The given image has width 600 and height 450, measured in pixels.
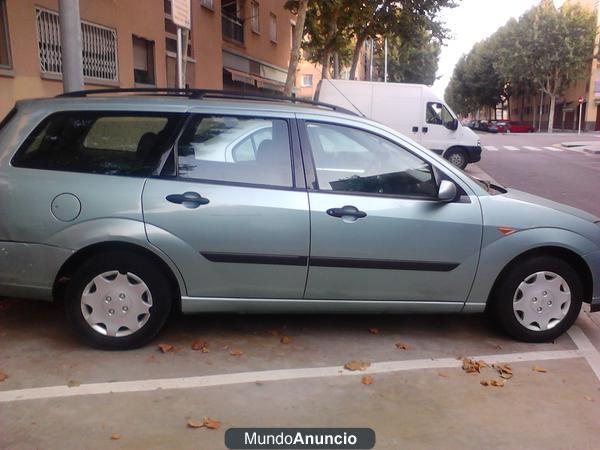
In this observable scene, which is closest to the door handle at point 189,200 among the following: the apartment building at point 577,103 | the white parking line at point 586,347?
the white parking line at point 586,347

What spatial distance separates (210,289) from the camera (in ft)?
12.8

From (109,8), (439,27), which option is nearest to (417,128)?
(109,8)

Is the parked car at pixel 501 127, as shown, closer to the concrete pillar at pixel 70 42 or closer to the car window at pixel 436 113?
the car window at pixel 436 113

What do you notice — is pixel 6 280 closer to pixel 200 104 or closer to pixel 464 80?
pixel 200 104

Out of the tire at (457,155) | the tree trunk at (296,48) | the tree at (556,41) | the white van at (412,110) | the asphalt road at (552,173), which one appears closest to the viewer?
the asphalt road at (552,173)

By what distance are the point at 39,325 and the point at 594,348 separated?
13.5ft

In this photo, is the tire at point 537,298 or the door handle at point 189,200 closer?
the door handle at point 189,200

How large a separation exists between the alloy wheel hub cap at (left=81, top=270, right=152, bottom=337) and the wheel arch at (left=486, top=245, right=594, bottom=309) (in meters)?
2.42

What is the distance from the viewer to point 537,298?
13.5 ft

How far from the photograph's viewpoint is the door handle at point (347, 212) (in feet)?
12.5

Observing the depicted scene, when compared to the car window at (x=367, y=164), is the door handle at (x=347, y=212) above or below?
below

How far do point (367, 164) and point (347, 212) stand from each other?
0.45 m

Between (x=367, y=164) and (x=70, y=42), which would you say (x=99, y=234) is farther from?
(x=70, y=42)

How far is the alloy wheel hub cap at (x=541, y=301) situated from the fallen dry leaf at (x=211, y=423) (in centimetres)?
229
